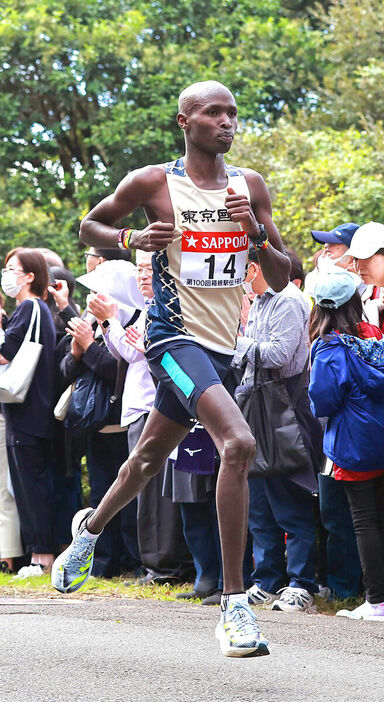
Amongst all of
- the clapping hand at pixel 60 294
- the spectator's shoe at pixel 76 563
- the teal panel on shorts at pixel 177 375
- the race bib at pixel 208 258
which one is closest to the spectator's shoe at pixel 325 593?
the spectator's shoe at pixel 76 563

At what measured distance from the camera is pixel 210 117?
5.57 metres

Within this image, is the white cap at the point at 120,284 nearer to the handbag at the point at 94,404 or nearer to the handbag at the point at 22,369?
the handbag at the point at 94,404

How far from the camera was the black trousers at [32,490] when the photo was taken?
988 centimetres

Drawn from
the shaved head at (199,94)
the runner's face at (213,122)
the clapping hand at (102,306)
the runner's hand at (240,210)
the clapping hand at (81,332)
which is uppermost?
the shaved head at (199,94)

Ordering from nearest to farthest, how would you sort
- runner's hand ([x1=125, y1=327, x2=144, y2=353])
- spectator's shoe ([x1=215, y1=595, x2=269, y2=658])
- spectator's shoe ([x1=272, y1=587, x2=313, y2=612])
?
spectator's shoe ([x1=215, y1=595, x2=269, y2=658]), spectator's shoe ([x1=272, y1=587, x2=313, y2=612]), runner's hand ([x1=125, y1=327, x2=144, y2=353])

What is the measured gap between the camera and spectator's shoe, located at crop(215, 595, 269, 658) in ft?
16.0

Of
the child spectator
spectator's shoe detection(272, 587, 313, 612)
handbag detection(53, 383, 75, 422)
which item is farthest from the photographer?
handbag detection(53, 383, 75, 422)

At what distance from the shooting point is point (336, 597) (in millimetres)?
7992

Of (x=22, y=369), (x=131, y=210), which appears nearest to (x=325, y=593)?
(x=22, y=369)

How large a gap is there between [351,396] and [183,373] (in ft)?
7.32

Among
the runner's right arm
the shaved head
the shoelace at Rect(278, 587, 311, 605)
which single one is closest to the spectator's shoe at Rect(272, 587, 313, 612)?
the shoelace at Rect(278, 587, 311, 605)

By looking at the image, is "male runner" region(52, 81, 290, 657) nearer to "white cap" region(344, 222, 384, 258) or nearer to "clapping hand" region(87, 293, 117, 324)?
"white cap" region(344, 222, 384, 258)

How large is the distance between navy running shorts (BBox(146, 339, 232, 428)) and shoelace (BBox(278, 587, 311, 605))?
7.50 ft

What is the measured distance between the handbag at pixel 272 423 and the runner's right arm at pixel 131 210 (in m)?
2.35
